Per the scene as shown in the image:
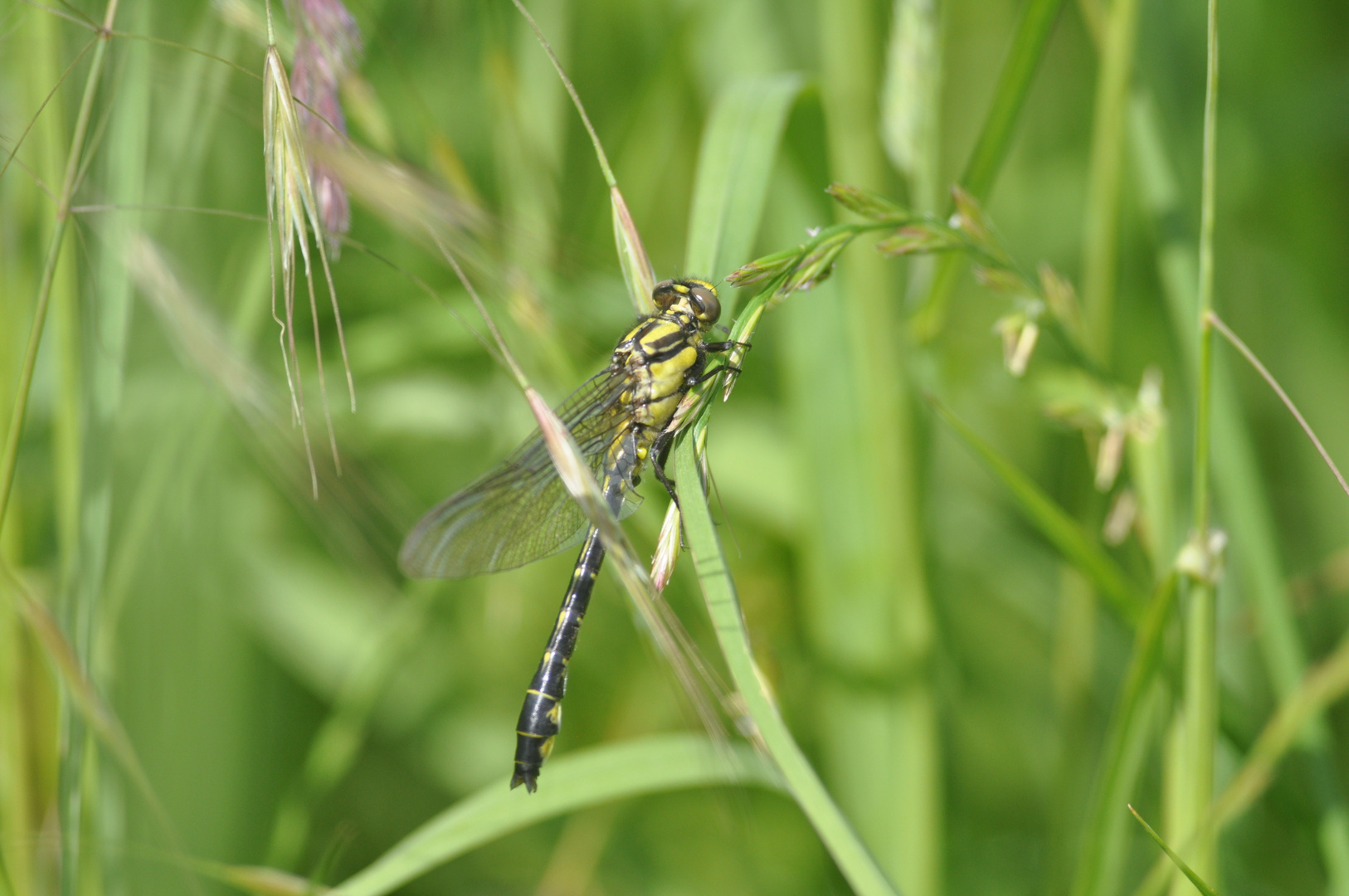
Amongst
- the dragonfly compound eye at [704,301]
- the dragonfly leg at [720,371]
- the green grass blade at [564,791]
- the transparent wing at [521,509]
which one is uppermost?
the dragonfly compound eye at [704,301]

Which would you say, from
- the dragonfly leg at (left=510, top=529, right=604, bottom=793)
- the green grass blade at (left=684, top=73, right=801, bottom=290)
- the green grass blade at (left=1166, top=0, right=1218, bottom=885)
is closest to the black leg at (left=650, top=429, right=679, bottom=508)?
the dragonfly leg at (left=510, top=529, right=604, bottom=793)

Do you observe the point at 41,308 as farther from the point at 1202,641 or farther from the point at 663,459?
the point at 1202,641

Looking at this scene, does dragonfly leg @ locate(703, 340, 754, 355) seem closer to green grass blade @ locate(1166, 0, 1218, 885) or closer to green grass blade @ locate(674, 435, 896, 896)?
green grass blade @ locate(674, 435, 896, 896)

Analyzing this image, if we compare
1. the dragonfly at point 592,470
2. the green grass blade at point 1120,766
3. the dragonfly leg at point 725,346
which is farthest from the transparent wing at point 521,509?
the green grass blade at point 1120,766

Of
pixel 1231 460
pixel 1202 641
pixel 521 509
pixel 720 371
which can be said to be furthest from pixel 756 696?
pixel 1231 460

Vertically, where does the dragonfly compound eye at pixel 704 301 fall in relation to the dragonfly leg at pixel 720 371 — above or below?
above

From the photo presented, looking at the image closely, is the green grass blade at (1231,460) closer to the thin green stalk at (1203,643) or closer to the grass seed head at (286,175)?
the thin green stalk at (1203,643)
